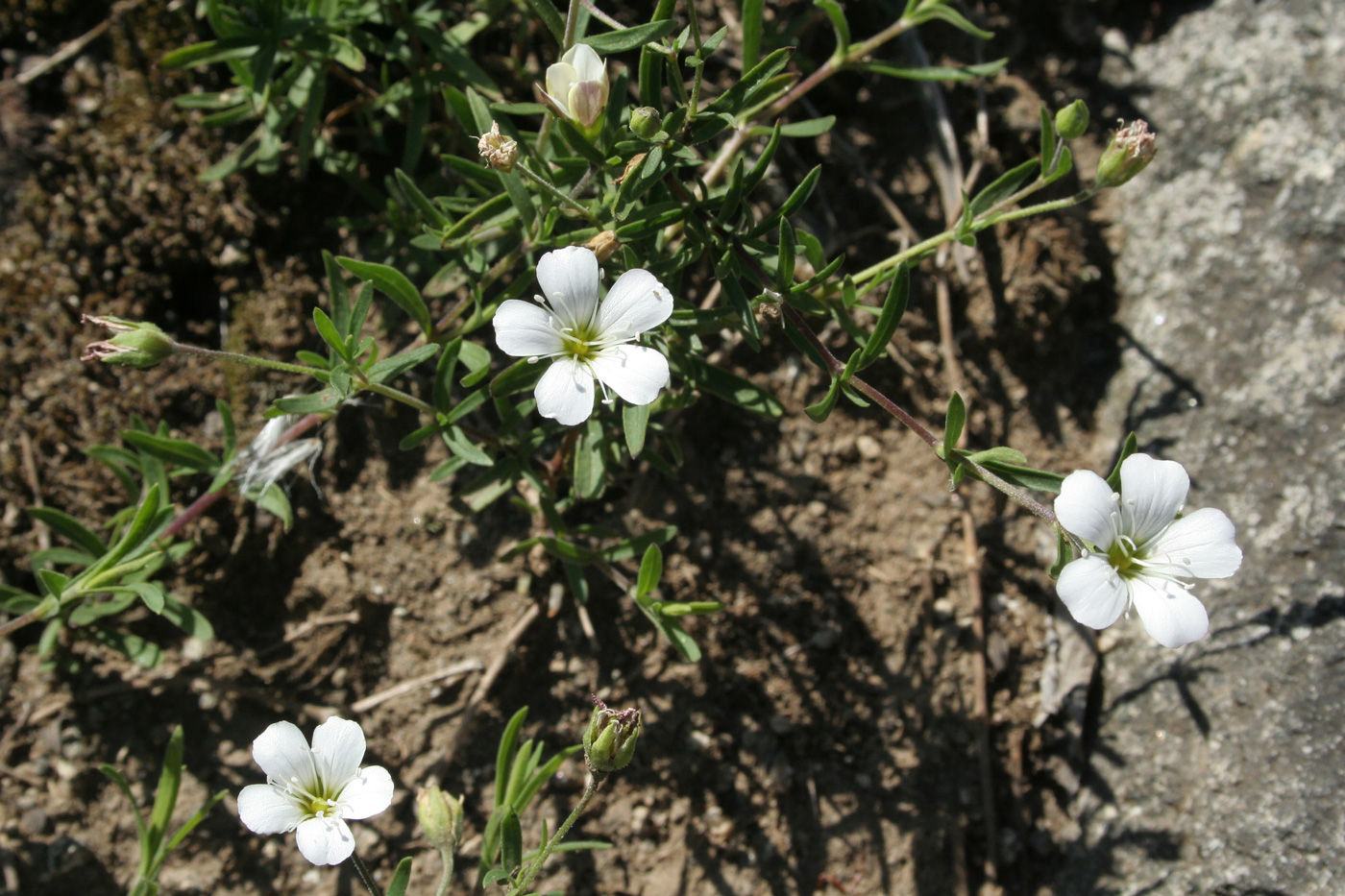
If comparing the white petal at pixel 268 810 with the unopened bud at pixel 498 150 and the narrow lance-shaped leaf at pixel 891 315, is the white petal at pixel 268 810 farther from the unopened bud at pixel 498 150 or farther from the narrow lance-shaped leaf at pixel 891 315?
the narrow lance-shaped leaf at pixel 891 315

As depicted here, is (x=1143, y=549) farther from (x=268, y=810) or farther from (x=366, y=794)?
(x=268, y=810)

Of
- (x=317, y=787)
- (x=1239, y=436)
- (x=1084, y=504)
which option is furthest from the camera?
(x=1239, y=436)

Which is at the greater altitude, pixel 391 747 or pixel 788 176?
pixel 788 176

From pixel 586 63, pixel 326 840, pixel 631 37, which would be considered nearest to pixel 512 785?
pixel 326 840

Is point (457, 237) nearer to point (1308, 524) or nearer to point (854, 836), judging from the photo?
point (854, 836)

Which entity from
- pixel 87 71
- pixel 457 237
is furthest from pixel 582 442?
pixel 87 71

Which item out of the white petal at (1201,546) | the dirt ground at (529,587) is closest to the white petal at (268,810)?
the dirt ground at (529,587)
